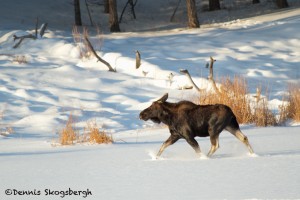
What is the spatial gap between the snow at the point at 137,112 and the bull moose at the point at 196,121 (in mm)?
253

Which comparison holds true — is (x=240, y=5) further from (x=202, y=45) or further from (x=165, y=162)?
(x=165, y=162)

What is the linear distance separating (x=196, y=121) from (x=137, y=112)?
18.7 feet

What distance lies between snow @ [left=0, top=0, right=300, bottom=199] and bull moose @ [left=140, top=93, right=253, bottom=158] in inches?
10.0

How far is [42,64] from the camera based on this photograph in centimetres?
1752

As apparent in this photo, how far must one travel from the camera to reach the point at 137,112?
1260 cm

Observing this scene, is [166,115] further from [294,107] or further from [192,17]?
[192,17]

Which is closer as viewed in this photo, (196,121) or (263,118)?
(196,121)

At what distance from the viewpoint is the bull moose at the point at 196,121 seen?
22.5 ft

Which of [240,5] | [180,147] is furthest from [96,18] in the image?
[180,147]

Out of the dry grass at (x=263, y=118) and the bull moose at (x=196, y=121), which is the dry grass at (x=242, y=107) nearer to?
the dry grass at (x=263, y=118)

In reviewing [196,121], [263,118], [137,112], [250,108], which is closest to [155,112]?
[196,121]

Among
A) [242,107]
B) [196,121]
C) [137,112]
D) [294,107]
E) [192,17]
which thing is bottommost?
[192,17]

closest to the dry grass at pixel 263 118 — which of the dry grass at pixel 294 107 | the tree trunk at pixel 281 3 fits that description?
the dry grass at pixel 294 107

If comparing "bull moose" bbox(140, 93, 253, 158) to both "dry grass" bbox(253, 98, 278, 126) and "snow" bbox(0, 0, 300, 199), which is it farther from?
"dry grass" bbox(253, 98, 278, 126)
